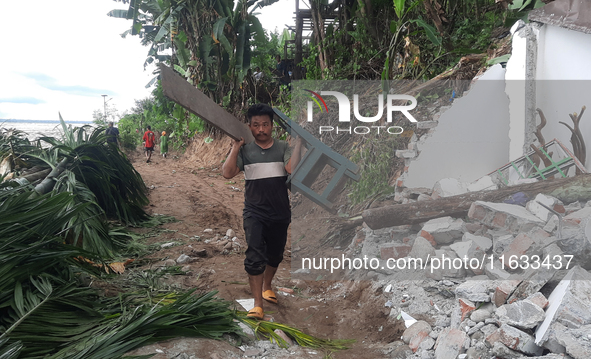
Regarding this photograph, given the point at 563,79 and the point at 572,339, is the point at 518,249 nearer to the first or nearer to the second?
the point at 572,339

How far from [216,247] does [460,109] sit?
3.78 meters

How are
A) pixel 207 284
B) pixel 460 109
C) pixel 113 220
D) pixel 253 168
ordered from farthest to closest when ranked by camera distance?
pixel 460 109 < pixel 113 220 < pixel 207 284 < pixel 253 168

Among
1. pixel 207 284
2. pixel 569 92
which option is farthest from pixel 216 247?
pixel 569 92

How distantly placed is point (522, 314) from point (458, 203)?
1913mm

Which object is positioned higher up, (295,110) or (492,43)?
(492,43)

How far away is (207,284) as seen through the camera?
3.51 metres

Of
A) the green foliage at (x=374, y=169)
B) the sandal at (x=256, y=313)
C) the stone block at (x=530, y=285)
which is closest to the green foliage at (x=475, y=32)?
the green foliage at (x=374, y=169)

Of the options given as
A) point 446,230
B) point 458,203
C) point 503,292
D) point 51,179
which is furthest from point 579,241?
point 51,179

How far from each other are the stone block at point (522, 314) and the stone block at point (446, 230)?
1297 millimetres

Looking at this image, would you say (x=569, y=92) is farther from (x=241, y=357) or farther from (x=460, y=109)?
(x=241, y=357)

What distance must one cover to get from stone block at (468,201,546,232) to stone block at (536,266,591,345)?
1121 millimetres

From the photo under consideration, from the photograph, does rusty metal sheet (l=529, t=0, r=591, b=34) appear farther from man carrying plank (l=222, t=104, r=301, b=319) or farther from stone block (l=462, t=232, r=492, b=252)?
man carrying plank (l=222, t=104, r=301, b=319)

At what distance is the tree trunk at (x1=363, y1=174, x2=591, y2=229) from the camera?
381 cm

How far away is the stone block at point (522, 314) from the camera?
7.45ft
